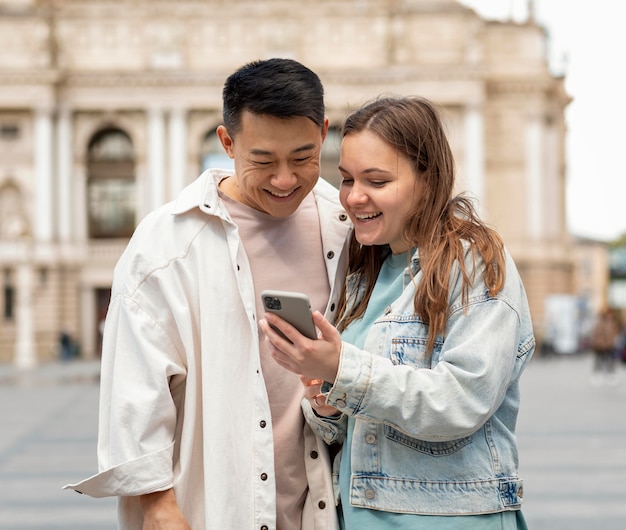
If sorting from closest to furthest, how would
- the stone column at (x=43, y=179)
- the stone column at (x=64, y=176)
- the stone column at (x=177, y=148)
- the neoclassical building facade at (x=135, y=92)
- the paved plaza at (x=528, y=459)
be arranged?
the paved plaza at (x=528, y=459)
the stone column at (x=43, y=179)
the neoclassical building facade at (x=135, y=92)
the stone column at (x=64, y=176)
the stone column at (x=177, y=148)

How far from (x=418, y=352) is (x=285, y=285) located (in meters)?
0.52

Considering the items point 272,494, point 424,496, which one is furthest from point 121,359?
point 424,496

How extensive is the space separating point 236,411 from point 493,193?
145 feet

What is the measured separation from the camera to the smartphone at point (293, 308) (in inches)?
87.5

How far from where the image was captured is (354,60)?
4344cm

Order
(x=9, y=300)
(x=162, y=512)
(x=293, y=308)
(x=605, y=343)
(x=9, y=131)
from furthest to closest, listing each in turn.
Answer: (x=9, y=131) → (x=9, y=300) → (x=605, y=343) → (x=162, y=512) → (x=293, y=308)

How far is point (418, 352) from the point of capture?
2.44 m

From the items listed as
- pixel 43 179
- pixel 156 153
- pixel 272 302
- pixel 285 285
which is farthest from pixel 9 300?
pixel 272 302

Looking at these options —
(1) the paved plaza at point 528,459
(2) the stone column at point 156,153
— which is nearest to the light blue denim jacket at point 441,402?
(1) the paved plaza at point 528,459

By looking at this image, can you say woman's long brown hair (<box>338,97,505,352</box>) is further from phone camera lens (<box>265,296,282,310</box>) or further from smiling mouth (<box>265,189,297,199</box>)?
phone camera lens (<box>265,296,282,310</box>)

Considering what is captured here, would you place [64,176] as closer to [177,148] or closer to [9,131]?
[9,131]

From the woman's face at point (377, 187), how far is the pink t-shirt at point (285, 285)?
31 centimetres

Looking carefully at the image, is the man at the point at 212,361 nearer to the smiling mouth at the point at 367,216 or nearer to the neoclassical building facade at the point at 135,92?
the smiling mouth at the point at 367,216

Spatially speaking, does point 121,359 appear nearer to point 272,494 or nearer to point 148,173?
point 272,494
